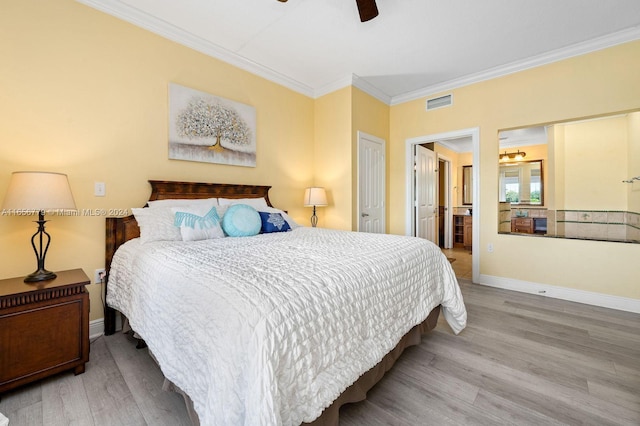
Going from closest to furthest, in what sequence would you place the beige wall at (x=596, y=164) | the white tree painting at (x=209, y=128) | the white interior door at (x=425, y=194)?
the white tree painting at (x=209, y=128) < the beige wall at (x=596, y=164) < the white interior door at (x=425, y=194)

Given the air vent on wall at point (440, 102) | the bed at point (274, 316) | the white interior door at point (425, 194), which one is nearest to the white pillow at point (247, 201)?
A: the bed at point (274, 316)

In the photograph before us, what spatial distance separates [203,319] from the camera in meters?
1.02

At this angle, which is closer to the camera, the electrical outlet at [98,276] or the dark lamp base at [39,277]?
the dark lamp base at [39,277]

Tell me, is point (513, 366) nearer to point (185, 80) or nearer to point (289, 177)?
point (289, 177)

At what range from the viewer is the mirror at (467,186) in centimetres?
646

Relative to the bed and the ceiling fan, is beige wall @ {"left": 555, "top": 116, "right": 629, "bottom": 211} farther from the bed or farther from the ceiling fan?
the ceiling fan

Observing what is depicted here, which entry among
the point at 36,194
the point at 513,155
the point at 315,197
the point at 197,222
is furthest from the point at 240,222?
the point at 513,155

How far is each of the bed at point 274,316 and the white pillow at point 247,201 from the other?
2.43 ft

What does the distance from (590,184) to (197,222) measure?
5.33 m

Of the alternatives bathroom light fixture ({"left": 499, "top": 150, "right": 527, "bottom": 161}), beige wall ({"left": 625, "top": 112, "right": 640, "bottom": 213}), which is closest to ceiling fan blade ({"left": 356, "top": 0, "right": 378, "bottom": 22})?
beige wall ({"left": 625, "top": 112, "right": 640, "bottom": 213})

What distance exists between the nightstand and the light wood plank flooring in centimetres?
12

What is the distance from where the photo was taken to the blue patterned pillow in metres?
2.67

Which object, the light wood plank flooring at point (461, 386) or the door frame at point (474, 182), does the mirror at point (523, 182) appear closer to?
the door frame at point (474, 182)

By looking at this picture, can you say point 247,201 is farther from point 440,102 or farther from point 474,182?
point 440,102
